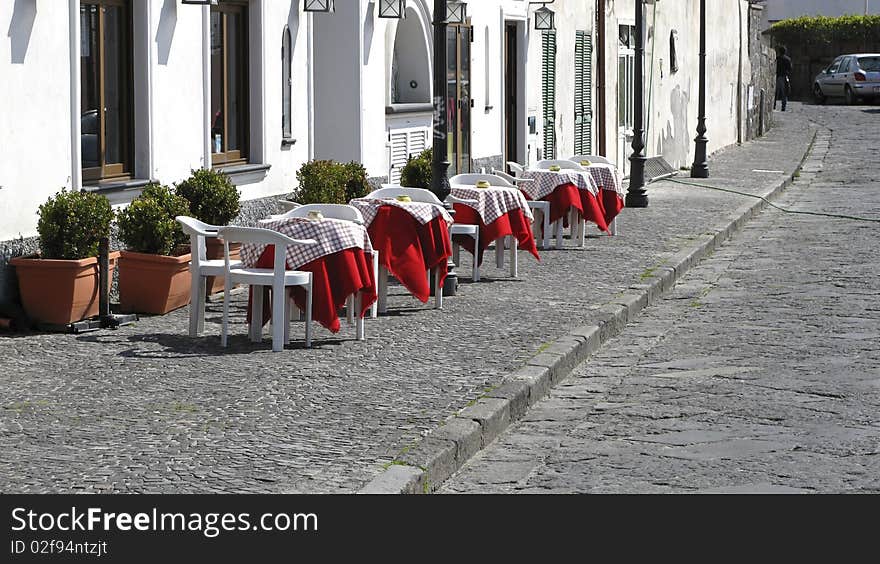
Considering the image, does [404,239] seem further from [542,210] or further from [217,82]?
[542,210]

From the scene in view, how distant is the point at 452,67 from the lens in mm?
19141

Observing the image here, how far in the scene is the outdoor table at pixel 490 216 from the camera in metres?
13.4

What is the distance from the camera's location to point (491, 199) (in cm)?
1347

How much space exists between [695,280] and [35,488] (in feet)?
30.2

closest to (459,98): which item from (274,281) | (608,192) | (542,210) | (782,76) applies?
(608,192)

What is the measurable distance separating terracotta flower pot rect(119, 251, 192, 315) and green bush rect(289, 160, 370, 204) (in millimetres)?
3057

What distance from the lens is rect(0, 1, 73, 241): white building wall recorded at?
34.7 feet

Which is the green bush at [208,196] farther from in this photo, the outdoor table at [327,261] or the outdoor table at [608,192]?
the outdoor table at [608,192]

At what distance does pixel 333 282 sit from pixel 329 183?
14.9 ft

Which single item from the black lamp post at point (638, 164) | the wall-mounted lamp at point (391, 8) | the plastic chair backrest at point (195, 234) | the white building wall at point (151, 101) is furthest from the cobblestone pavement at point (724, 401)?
the black lamp post at point (638, 164)

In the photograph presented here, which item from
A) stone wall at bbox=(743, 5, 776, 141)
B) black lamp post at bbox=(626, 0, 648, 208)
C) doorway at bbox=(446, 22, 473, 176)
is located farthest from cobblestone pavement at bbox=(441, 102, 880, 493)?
stone wall at bbox=(743, 5, 776, 141)

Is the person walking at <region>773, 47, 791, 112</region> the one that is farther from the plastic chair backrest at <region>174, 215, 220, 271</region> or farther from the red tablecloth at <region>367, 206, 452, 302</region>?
the plastic chair backrest at <region>174, 215, 220, 271</region>

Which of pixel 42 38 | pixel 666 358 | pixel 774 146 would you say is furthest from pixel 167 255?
pixel 774 146

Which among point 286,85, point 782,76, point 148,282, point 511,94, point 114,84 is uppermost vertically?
point 782,76
